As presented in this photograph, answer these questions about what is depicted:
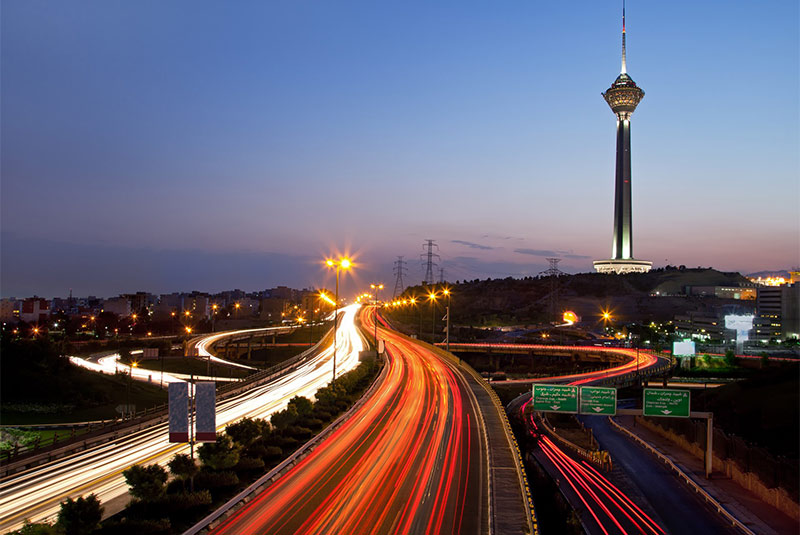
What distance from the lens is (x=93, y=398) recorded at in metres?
43.7

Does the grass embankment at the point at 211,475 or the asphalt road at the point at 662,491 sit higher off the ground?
the grass embankment at the point at 211,475

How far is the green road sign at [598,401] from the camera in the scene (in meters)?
31.8

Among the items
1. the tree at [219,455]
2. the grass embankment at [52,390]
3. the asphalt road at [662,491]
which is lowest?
the asphalt road at [662,491]

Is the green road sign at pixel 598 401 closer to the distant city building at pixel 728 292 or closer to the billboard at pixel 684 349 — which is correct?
the billboard at pixel 684 349

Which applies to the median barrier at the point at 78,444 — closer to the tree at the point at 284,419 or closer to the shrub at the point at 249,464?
the tree at the point at 284,419

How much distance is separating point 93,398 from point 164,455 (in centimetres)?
2266

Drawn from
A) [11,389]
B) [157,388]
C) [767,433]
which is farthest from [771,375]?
[11,389]

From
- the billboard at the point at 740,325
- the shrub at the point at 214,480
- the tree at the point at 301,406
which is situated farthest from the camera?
the billboard at the point at 740,325

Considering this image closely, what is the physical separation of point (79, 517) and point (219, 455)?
6544 millimetres

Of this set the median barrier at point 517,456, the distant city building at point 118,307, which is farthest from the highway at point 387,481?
the distant city building at point 118,307

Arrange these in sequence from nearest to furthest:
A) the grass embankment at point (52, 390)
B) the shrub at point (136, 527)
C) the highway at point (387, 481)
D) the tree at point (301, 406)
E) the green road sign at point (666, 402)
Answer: the shrub at point (136, 527), the highway at point (387, 481), the green road sign at point (666, 402), the tree at point (301, 406), the grass embankment at point (52, 390)

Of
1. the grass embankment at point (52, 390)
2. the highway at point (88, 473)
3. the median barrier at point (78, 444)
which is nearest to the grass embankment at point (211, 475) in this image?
the highway at point (88, 473)

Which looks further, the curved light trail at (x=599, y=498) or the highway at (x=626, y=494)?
the highway at (x=626, y=494)

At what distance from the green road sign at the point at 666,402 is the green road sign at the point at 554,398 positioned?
3.90 m
